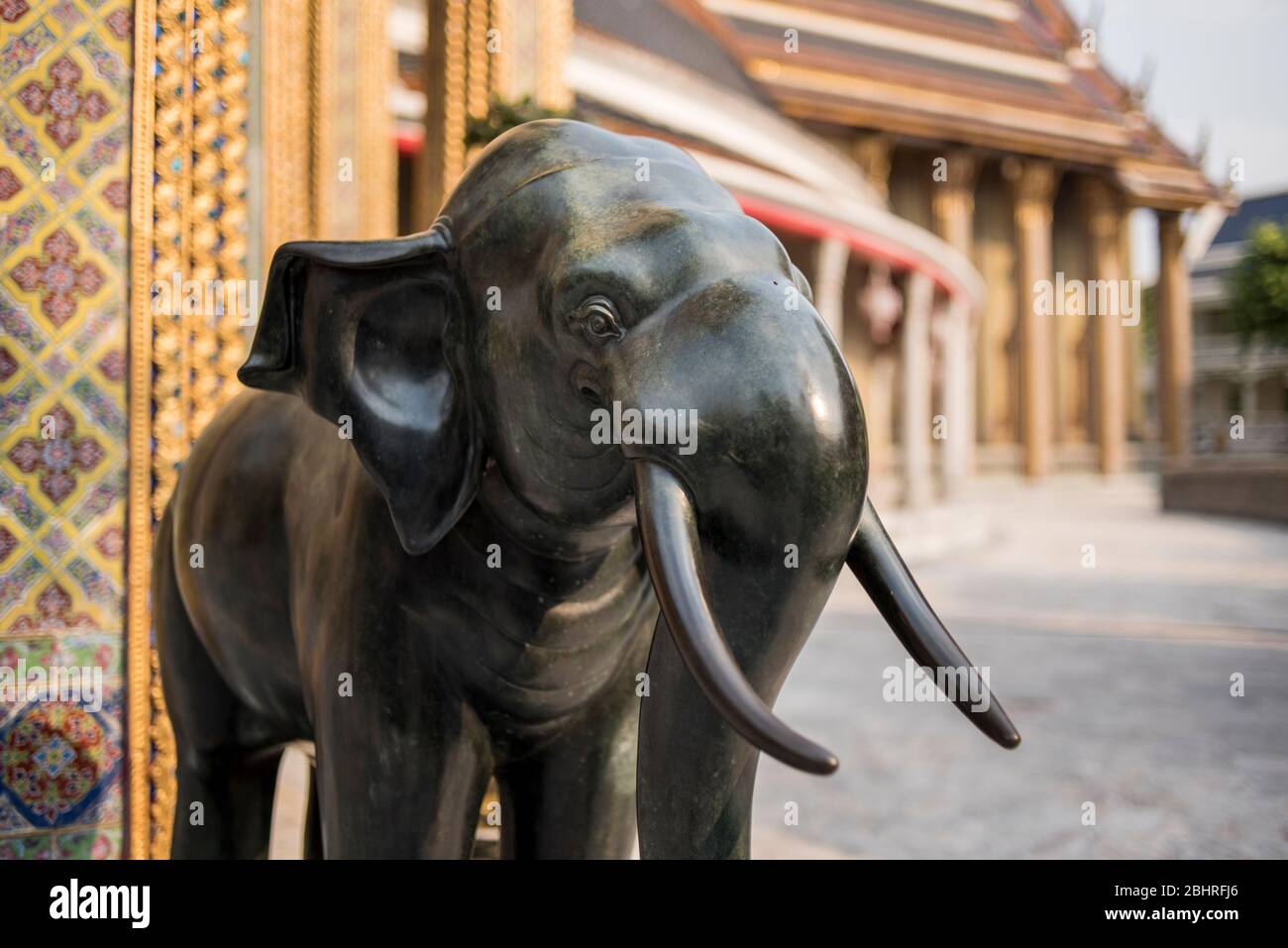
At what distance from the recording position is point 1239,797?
3529 millimetres

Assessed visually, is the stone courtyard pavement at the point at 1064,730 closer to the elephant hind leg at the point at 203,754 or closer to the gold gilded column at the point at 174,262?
the elephant hind leg at the point at 203,754

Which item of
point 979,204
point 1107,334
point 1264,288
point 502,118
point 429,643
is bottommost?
point 429,643

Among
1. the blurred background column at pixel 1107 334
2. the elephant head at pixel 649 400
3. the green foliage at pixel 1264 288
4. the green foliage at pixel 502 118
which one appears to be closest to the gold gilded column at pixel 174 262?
the green foliage at pixel 502 118

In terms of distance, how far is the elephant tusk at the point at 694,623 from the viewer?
0.85 metres

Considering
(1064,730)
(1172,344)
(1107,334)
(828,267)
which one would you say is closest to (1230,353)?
(1172,344)

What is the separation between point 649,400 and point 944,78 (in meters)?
24.0

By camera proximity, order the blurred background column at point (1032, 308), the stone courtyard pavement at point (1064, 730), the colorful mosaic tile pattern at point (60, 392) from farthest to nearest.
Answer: the blurred background column at point (1032, 308), the stone courtyard pavement at point (1064, 730), the colorful mosaic tile pattern at point (60, 392)

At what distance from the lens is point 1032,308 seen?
23812 millimetres

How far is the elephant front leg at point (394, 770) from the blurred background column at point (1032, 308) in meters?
24.2

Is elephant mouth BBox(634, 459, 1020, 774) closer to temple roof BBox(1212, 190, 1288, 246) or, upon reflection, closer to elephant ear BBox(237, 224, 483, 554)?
elephant ear BBox(237, 224, 483, 554)

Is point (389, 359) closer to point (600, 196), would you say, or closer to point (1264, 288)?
point (600, 196)

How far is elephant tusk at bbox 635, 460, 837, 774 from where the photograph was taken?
2.79 ft

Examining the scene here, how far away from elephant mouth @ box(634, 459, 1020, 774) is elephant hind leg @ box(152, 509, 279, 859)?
1017 mm
